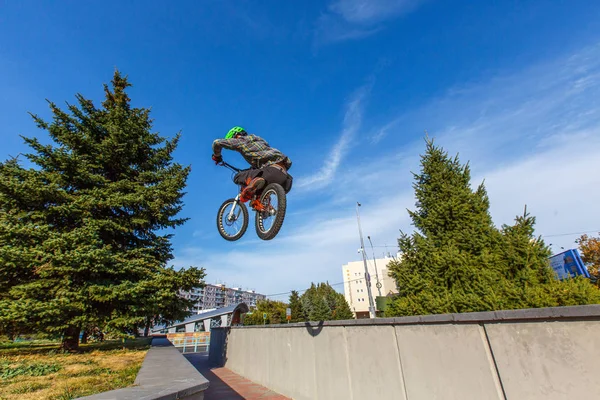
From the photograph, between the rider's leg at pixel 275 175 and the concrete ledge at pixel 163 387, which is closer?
the concrete ledge at pixel 163 387

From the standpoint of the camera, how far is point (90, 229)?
9.39 metres

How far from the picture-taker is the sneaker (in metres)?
5.15

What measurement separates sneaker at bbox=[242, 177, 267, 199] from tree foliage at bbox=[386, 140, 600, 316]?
30.7 feet

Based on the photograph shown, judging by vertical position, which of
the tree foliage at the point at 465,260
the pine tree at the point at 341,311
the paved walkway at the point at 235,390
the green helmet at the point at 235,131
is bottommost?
the paved walkway at the point at 235,390

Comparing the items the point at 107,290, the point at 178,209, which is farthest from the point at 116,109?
the point at 107,290

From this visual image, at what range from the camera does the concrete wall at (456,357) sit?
321cm

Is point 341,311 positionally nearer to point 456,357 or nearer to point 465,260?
point 465,260

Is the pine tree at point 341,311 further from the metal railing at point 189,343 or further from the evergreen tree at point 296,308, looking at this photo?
the metal railing at point 189,343

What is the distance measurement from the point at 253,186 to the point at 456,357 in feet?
15.5

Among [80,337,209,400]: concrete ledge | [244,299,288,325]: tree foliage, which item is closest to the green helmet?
[80,337,209,400]: concrete ledge

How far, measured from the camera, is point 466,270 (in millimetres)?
10812

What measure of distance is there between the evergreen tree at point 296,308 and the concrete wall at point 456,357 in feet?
153

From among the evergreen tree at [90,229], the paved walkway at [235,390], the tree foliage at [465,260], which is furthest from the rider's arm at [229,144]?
the tree foliage at [465,260]

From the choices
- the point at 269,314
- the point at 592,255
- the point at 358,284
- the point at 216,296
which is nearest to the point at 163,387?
the point at 592,255
